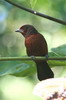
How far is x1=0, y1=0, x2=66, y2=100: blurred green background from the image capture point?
10.9ft

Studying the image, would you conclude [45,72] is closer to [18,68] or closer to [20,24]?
[18,68]

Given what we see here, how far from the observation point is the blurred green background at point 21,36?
333cm

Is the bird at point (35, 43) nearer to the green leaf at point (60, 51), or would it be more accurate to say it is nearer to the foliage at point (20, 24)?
the green leaf at point (60, 51)

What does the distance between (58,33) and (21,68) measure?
7.55 ft

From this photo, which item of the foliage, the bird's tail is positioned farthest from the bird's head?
the foliage

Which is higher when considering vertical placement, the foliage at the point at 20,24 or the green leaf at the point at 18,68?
the green leaf at the point at 18,68

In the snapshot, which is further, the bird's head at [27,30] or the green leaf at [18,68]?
the bird's head at [27,30]

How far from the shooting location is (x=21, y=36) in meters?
3.81

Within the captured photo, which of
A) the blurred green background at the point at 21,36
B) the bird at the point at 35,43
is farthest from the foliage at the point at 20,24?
the bird at the point at 35,43

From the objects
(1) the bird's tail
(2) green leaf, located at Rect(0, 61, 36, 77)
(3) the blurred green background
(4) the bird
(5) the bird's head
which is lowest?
(3) the blurred green background

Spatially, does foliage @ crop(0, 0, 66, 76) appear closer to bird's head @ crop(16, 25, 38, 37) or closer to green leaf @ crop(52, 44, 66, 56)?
bird's head @ crop(16, 25, 38, 37)

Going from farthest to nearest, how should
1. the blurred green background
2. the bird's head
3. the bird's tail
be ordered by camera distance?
the blurred green background → the bird's head → the bird's tail

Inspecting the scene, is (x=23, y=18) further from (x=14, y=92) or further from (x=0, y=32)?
(x=14, y=92)

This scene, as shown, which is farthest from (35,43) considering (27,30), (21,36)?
(21,36)
